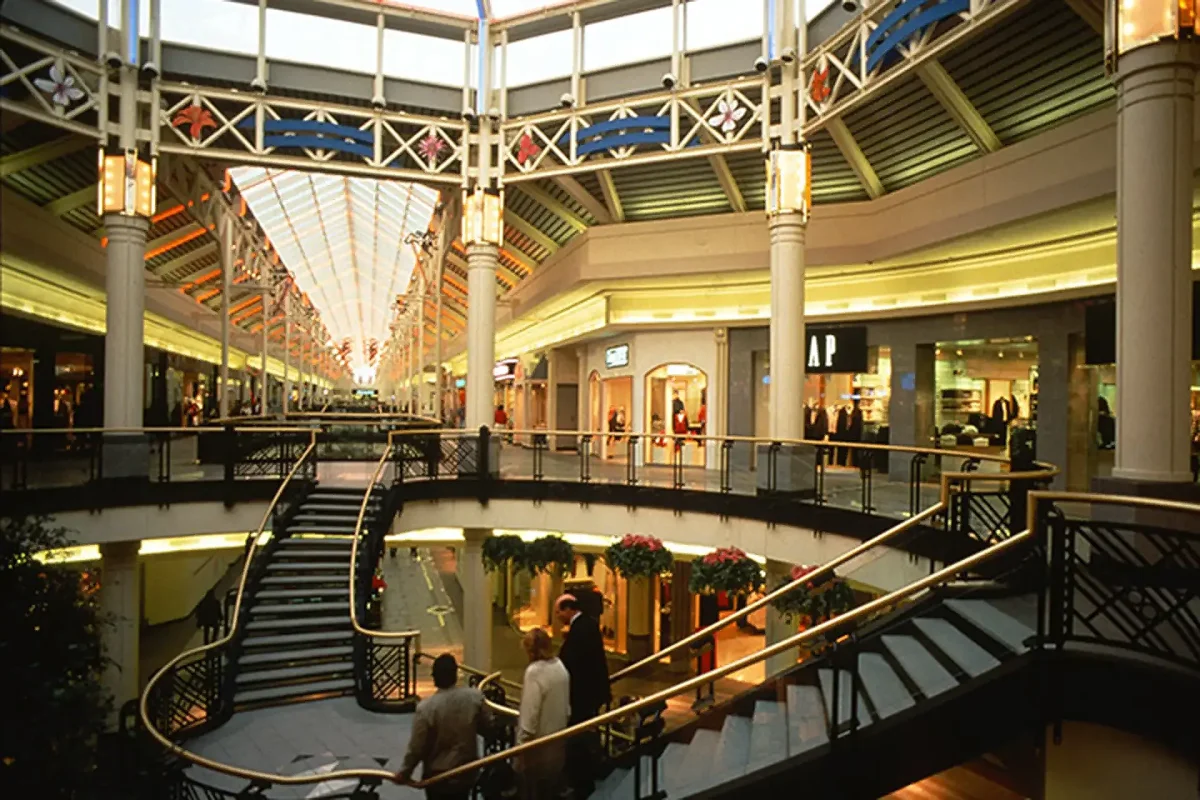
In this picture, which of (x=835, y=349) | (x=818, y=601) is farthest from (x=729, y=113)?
(x=818, y=601)

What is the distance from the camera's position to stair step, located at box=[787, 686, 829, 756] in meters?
5.29

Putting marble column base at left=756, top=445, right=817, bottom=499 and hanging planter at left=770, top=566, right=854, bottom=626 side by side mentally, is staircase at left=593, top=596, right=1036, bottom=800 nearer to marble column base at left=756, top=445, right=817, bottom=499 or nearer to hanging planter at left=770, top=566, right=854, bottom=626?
hanging planter at left=770, top=566, right=854, bottom=626

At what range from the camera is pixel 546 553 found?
1284 cm

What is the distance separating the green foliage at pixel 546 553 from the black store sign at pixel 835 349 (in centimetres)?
724

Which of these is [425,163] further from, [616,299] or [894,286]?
[894,286]

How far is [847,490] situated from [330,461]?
35.6 feet

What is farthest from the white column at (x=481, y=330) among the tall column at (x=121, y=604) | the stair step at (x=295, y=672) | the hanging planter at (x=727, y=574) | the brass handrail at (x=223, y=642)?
the hanging planter at (x=727, y=574)

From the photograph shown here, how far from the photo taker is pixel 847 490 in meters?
11.2

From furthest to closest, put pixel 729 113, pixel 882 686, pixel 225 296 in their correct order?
pixel 225 296
pixel 729 113
pixel 882 686

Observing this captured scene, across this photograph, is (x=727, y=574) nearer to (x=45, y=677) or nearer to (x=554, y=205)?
(x=45, y=677)

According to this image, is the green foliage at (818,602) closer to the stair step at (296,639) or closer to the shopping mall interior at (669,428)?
the shopping mall interior at (669,428)

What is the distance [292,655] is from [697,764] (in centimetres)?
739

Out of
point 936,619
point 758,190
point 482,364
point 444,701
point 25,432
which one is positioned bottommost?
point 444,701

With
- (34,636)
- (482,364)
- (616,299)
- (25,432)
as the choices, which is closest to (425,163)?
(482,364)
